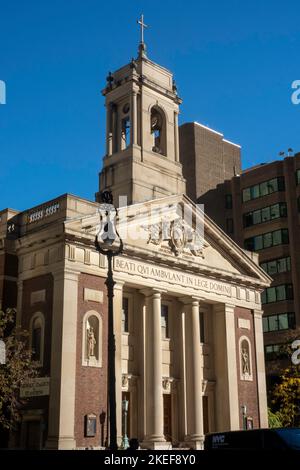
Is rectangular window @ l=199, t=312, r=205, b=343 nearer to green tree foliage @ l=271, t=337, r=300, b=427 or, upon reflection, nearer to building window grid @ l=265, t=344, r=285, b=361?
green tree foliage @ l=271, t=337, r=300, b=427

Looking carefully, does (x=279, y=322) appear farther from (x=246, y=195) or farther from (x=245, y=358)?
(x=245, y=358)

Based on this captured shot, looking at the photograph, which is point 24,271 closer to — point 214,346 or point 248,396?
point 214,346

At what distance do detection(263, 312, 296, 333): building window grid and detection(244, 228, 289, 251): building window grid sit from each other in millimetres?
7272

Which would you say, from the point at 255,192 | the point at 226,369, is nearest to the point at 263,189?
the point at 255,192

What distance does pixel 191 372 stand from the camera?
39.5 m

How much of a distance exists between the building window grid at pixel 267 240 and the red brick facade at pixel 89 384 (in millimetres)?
33212

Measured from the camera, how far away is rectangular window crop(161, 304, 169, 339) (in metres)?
40.4

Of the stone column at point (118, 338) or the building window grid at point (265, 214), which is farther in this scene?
the building window grid at point (265, 214)

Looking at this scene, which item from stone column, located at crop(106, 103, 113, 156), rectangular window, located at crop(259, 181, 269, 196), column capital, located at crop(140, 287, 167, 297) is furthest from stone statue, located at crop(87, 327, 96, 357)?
rectangular window, located at crop(259, 181, 269, 196)

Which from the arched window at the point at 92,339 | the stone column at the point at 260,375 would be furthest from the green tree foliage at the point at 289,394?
the arched window at the point at 92,339

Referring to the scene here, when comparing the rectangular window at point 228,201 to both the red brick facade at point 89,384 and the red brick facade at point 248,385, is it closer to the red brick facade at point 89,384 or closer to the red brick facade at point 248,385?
the red brick facade at point 248,385

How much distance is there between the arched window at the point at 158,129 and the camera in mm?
46562

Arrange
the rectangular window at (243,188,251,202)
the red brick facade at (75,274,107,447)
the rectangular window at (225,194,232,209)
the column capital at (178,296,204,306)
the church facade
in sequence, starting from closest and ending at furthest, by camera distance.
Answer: the red brick facade at (75,274,107,447), the church facade, the column capital at (178,296,204,306), the rectangular window at (243,188,251,202), the rectangular window at (225,194,232,209)
